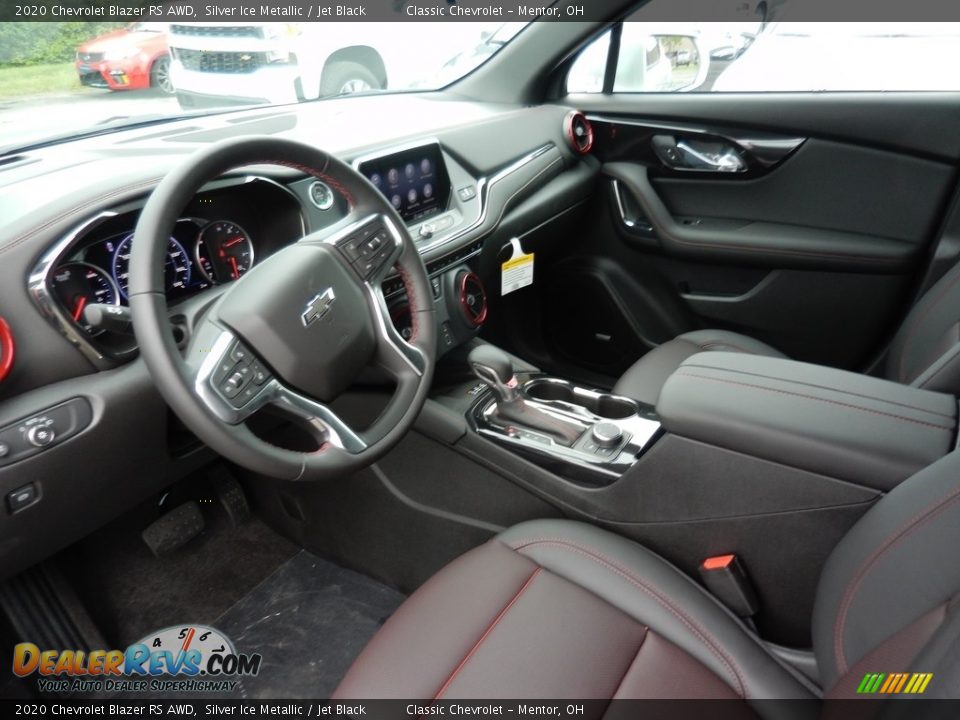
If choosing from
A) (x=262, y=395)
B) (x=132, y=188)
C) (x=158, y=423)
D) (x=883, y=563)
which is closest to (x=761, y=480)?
(x=883, y=563)

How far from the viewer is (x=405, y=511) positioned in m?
1.42

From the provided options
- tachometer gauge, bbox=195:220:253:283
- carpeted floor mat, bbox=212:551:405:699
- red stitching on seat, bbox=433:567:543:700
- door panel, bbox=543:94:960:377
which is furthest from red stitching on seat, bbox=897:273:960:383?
tachometer gauge, bbox=195:220:253:283

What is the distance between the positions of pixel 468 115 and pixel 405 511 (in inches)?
44.6

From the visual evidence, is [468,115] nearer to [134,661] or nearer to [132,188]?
[132,188]

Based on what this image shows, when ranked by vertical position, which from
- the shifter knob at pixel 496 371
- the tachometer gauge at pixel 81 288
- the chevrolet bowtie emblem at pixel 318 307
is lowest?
the shifter knob at pixel 496 371

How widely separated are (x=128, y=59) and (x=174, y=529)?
1059 mm

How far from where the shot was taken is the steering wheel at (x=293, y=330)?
33.6 inches

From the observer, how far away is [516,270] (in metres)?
1.96

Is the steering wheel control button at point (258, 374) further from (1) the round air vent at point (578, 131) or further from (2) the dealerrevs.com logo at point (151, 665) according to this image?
(1) the round air vent at point (578, 131)

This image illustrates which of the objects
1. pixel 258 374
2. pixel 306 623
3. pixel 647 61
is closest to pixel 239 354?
pixel 258 374

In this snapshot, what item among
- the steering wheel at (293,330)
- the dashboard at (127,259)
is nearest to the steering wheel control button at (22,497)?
the dashboard at (127,259)

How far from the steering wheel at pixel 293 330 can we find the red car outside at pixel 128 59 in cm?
61

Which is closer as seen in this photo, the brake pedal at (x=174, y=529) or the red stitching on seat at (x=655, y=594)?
the red stitching on seat at (x=655, y=594)

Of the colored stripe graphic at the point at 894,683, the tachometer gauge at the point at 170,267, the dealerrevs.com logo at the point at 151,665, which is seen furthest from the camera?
the dealerrevs.com logo at the point at 151,665
